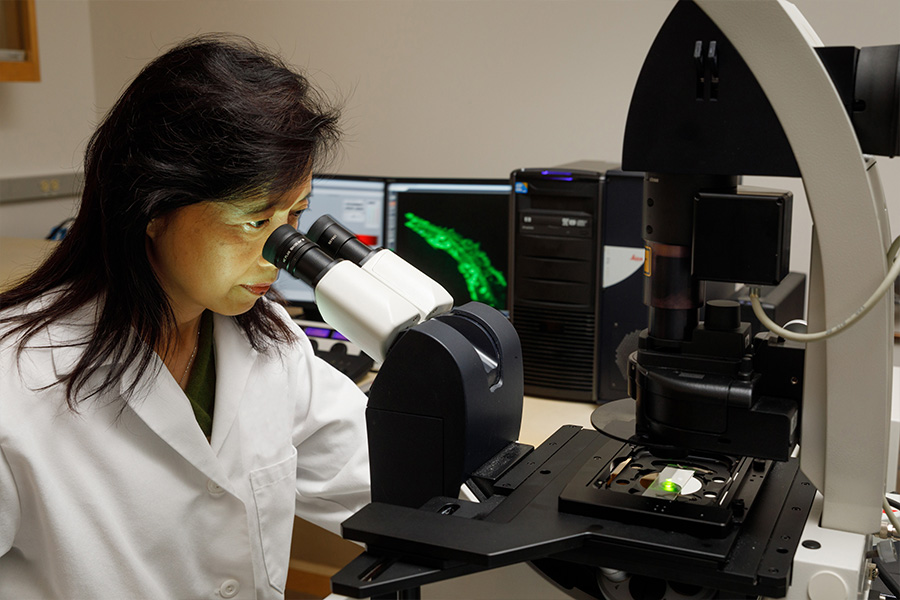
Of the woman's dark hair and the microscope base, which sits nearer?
→ the microscope base

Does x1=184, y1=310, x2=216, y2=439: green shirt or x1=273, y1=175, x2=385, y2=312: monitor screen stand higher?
x1=273, y1=175, x2=385, y2=312: monitor screen

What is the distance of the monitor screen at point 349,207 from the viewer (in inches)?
85.0

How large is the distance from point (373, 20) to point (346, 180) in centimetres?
52

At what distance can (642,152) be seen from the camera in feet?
2.42

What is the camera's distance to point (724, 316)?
753 millimetres

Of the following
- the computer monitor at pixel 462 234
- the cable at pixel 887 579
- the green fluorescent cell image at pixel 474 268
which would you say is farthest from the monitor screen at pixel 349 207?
the cable at pixel 887 579

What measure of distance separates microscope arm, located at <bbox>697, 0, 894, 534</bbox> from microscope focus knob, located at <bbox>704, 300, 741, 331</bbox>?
0.21 ft

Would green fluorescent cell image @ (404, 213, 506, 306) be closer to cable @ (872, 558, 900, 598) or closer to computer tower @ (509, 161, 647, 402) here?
computer tower @ (509, 161, 647, 402)

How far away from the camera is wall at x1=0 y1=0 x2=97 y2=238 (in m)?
2.65

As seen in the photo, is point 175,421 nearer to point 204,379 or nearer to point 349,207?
point 204,379

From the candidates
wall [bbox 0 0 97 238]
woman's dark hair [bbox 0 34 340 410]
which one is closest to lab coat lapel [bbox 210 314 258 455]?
woman's dark hair [bbox 0 34 340 410]

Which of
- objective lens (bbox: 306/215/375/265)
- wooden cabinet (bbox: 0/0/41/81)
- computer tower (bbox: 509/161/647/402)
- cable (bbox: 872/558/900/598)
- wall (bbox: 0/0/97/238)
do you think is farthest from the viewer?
wall (bbox: 0/0/97/238)

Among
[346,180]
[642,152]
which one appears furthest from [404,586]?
[346,180]

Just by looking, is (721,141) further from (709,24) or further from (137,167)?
(137,167)
